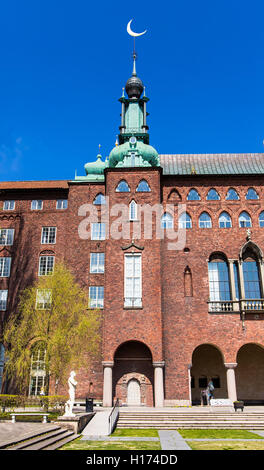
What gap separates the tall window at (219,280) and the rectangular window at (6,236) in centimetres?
1823

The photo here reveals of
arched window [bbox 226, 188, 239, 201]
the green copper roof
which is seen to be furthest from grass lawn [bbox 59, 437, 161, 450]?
the green copper roof

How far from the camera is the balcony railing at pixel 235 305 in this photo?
32.6 meters

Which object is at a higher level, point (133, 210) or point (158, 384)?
point (133, 210)

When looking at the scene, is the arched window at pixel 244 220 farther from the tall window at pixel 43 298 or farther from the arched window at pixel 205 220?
the tall window at pixel 43 298

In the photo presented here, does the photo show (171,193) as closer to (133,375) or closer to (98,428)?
(133,375)

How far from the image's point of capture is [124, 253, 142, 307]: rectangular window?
32062 mm

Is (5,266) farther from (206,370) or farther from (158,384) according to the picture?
(206,370)

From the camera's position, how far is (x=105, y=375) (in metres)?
30.5

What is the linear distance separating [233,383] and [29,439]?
20.3m

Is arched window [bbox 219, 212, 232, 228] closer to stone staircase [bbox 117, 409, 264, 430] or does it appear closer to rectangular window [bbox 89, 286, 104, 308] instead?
rectangular window [bbox 89, 286, 104, 308]

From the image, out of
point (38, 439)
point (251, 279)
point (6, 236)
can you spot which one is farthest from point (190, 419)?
point (6, 236)

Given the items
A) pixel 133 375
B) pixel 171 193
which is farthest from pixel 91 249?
pixel 133 375

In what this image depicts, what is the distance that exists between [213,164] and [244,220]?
6845 mm

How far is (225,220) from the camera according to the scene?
35562 millimetres
